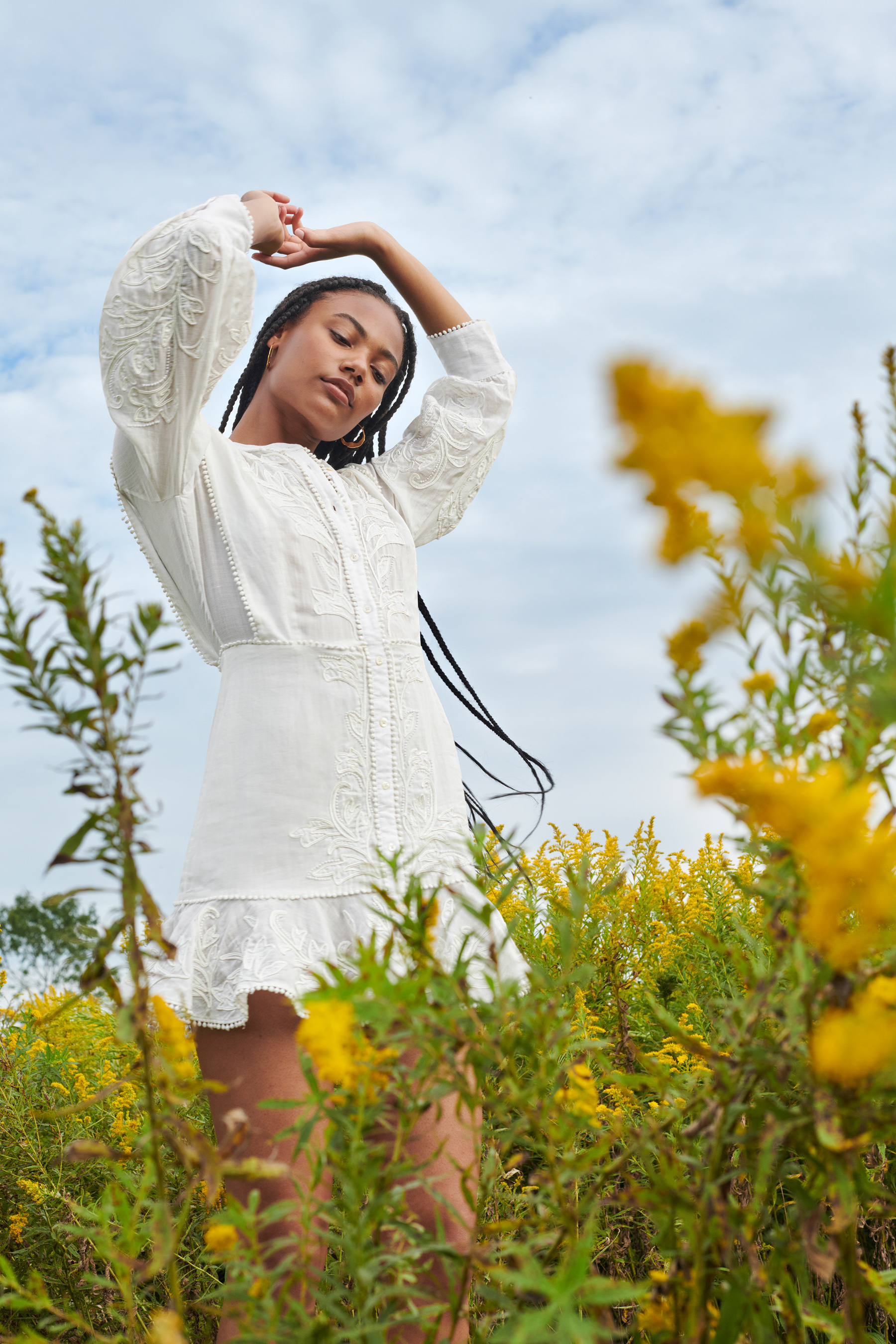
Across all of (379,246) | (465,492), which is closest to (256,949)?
(465,492)

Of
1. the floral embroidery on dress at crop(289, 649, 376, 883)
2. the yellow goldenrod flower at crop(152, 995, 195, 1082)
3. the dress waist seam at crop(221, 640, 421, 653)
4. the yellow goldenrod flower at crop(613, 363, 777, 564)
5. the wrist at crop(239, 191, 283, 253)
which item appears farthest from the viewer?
the wrist at crop(239, 191, 283, 253)

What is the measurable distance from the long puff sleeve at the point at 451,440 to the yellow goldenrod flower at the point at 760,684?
1.72m

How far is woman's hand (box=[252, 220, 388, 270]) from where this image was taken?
7.25ft

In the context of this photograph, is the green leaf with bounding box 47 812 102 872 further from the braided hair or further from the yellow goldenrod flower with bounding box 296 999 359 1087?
the braided hair

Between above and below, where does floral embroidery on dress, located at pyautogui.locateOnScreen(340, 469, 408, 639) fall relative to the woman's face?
below

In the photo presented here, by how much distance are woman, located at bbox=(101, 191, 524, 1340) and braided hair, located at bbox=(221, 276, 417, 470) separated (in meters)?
0.20

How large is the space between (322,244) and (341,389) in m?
0.39

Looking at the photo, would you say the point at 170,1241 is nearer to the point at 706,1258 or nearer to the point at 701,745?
the point at 706,1258

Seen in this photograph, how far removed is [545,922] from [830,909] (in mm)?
1991

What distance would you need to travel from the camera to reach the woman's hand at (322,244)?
A: 221 cm

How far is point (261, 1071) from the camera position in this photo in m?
1.54

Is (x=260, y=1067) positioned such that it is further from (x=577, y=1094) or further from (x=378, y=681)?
(x=577, y=1094)

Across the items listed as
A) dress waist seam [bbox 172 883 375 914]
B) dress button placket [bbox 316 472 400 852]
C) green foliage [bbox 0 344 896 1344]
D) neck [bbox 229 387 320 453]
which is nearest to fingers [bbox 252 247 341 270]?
neck [bbox 229 387 320 453]

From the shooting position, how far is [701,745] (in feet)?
2.21
